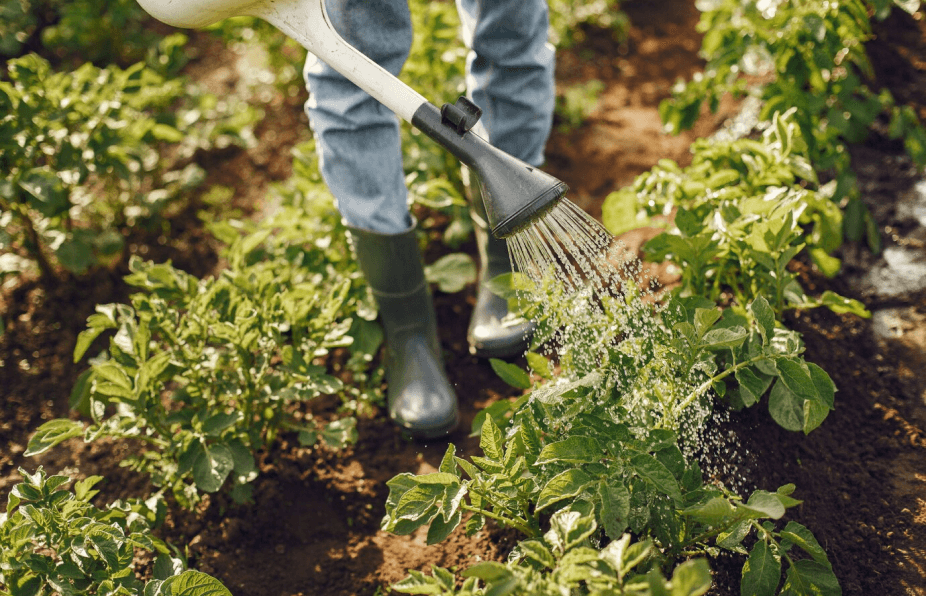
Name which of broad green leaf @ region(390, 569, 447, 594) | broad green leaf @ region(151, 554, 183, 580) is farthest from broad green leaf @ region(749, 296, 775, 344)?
broad green leaf @ region(151, 554, 183, 580)

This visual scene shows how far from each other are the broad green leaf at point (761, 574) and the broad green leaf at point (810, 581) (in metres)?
0.04

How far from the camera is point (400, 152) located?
1550 mm

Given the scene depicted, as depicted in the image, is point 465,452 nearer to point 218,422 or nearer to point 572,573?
point 218,422

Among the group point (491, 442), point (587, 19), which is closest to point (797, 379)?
point (491, 442)

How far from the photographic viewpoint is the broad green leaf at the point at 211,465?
1380 mm

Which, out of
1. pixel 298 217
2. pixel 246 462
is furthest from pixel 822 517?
pixel 298 217

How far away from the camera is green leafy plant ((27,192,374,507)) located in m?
1.42

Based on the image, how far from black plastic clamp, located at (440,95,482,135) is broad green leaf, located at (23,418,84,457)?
90 centimetres

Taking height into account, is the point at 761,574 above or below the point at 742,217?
below

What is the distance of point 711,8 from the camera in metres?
2.09

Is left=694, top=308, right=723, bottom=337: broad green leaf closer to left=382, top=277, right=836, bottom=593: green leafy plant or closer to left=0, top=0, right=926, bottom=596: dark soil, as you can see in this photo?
left=382, top=277, right=836, bottom=593: green leafy plant

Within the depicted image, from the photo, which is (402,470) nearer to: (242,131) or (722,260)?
(722,260)

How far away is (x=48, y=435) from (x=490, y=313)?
99cm

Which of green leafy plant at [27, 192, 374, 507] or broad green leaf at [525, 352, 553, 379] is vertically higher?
broad green leaf at [525, 352, 553, 379]
